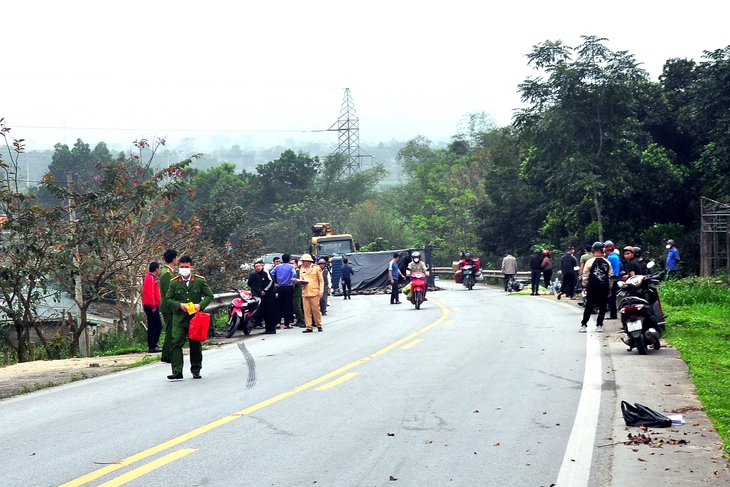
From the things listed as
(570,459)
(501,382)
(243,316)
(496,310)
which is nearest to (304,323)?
(243,316)

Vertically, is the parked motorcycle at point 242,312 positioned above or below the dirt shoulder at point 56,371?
above

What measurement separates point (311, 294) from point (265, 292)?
125cm

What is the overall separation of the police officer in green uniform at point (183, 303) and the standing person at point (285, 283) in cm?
876

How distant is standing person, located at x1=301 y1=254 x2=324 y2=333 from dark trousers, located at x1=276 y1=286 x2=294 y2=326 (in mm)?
1064

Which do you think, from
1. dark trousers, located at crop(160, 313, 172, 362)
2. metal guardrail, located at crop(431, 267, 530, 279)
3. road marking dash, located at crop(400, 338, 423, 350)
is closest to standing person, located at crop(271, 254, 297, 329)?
road marking dash, located at crop(400, 338, 423, 350)

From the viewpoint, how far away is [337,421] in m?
9.40

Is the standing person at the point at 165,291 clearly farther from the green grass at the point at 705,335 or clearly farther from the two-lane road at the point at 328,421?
the green grass at the point at 705,335

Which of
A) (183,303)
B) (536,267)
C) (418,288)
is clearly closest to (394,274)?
(418,288)

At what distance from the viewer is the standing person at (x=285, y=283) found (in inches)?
886

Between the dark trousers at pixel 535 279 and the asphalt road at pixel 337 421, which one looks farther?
the dark trousers at pixel 535 279

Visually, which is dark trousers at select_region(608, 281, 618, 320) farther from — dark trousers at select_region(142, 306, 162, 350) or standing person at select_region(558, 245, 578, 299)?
dark trousers at select_region(142, 306, 162, 350)

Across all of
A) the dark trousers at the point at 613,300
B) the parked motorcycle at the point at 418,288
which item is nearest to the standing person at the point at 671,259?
the parked motorcycle at the point at 418,288

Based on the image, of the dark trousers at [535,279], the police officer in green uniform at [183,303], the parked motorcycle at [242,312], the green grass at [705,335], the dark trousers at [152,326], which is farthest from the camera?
the dark trousers at [535,279]

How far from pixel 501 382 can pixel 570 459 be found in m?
4.45
